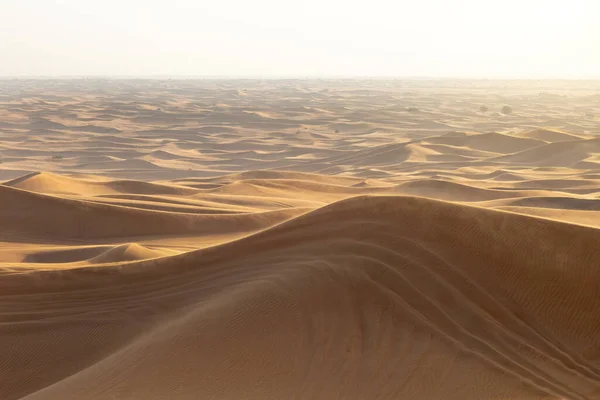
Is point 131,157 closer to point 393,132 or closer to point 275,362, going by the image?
point 393,132

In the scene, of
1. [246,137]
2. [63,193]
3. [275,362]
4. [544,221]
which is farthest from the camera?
[246,137]

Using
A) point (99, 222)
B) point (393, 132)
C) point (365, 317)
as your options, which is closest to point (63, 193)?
point (99, 222)

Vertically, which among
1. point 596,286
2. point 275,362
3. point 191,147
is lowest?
point 191,147

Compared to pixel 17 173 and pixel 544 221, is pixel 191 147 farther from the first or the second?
pixel 544 221

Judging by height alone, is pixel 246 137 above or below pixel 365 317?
below

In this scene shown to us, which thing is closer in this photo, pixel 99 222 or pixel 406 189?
pixel 99 222

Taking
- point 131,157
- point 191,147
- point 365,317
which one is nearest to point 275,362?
point 365,317

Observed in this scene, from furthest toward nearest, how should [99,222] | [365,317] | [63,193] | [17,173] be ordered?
[17,173], [63,193], [99,222], [365,317]
